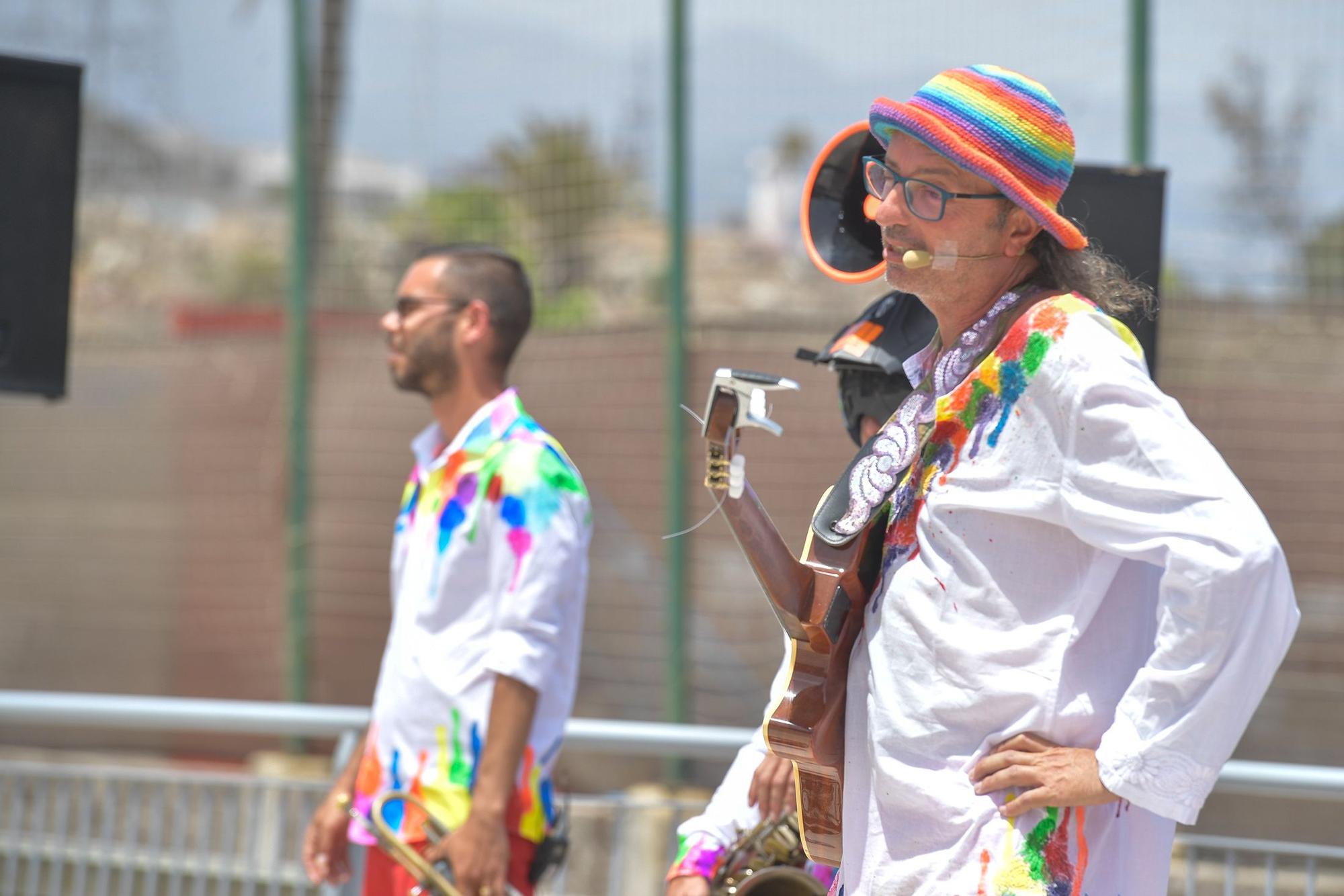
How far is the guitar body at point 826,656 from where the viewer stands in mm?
1959

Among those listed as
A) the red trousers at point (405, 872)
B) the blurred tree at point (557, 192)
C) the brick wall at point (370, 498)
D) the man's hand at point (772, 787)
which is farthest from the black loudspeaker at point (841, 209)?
the blurred tree at point (557, 192)

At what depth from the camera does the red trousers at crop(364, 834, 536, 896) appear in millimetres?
3070

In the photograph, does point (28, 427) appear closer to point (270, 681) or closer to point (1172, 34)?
point (270, 681)

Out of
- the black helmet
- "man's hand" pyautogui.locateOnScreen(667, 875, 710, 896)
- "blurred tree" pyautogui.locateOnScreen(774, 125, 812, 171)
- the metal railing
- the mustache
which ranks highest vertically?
"blurred tree" pyautogui.locateOnScreen(774, 125, 812, 171)

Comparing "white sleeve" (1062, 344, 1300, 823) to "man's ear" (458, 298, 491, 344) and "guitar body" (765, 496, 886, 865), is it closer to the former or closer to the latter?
"guitar body" (765, 496, 886, 865)

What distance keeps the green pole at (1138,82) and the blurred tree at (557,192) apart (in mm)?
1933

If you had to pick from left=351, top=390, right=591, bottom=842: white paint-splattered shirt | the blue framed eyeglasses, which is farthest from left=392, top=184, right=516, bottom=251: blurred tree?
the blue framed eyeglasses

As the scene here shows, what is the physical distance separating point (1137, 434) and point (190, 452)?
18.3ft

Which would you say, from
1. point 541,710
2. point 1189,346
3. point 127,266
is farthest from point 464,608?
point 127,266

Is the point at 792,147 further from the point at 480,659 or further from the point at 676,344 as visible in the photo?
the point at 480,659

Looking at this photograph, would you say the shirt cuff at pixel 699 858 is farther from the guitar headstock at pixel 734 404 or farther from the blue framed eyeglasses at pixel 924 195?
the blue framed eyeglasses at pixel 924 195

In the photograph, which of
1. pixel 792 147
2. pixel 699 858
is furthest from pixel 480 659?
pixel 792 147

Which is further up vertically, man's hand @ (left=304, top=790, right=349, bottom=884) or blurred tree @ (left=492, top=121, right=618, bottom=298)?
blurred tree @ (left=492, top=121, right=618, bottom=298)

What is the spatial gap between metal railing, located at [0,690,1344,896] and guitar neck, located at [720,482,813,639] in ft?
5.18
